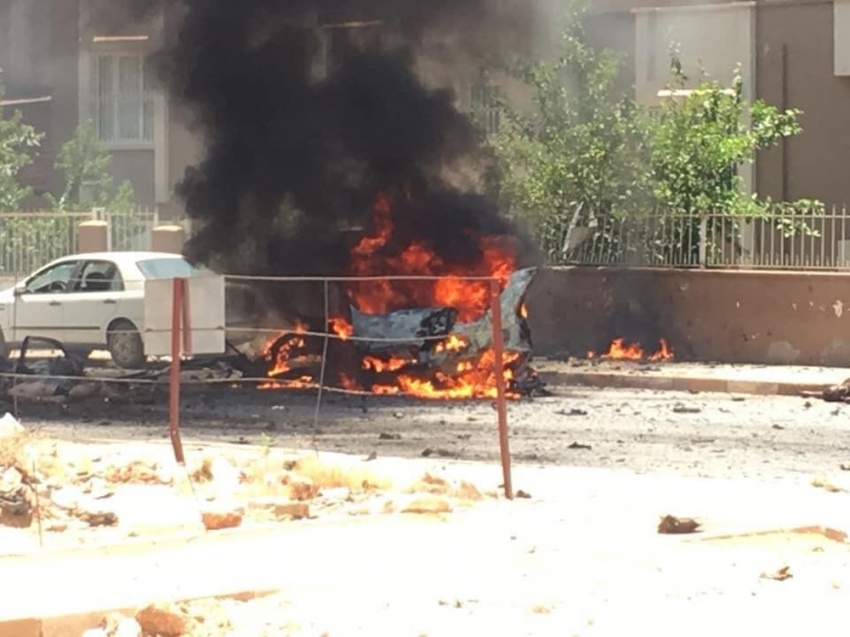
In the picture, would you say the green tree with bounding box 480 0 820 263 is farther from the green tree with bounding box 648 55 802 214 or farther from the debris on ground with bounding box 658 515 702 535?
the debris on ground with bounding box 658 515 702 535

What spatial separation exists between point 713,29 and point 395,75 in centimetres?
819

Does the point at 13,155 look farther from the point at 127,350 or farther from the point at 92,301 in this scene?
the point at 127,350

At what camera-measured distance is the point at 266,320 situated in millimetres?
17797

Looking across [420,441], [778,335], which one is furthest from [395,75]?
[420,441]

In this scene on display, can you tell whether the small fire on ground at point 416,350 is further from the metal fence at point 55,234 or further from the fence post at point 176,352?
the metal fence at point 55,234

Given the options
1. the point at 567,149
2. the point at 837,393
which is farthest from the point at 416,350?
the point at 567,149

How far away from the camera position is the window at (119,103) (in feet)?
108

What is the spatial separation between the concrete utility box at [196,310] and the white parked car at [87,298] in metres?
7.62

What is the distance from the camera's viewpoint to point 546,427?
14.2 meters

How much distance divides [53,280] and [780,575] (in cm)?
1397

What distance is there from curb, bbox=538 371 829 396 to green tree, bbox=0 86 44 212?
51.1ft

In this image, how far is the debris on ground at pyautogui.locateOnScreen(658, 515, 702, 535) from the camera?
8.70 m

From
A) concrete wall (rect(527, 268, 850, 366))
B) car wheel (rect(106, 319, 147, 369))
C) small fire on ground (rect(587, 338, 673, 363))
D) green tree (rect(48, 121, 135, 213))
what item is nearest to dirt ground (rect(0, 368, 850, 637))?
car wheel (rect(106, 319, 147, 369))

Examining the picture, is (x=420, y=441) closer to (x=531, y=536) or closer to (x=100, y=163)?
(x=531, y=536)
